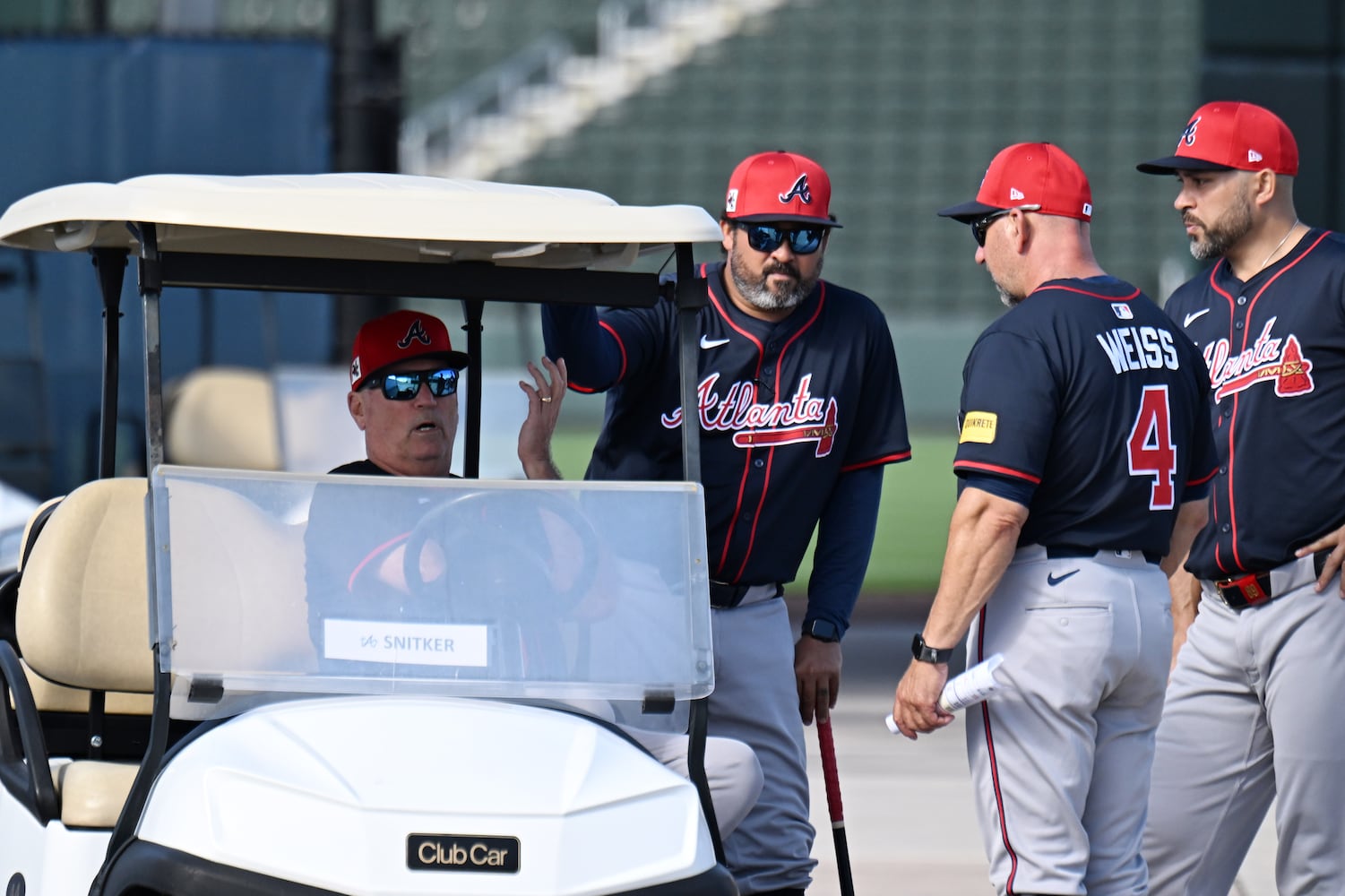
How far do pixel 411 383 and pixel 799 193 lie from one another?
34.1 inches

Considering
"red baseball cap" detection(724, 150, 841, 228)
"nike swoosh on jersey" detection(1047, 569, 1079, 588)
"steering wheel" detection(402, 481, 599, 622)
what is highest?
"red baseball cap" detection(724, 150, 841, 228)

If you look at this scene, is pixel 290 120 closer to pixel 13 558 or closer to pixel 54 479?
pixel 54 479

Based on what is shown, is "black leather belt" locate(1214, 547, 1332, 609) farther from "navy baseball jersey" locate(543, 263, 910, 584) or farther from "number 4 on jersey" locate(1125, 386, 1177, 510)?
"navy baseball jersey" locate(543, 263, 910, 584)

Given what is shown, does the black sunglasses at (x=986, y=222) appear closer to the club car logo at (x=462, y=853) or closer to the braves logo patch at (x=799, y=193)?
the braves logo patch at (x=799, y=193)

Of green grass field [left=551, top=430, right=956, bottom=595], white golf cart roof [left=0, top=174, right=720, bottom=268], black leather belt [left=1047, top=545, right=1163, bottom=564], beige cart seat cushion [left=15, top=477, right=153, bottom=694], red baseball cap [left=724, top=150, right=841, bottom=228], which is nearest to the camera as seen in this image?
white golf cart roof [left=0, top=174, right=720, bottom=268]

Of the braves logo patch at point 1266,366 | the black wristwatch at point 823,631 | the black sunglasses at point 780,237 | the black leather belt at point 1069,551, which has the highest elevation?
the black sunglasses at point 780,237

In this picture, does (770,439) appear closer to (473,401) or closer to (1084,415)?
(1084,415)

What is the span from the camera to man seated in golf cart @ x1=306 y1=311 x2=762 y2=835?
313 centimetres

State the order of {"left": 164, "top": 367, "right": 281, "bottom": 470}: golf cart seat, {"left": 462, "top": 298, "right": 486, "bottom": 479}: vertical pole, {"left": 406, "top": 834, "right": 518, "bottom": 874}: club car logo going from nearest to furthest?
1. {"left": 406, "top": 834, "right": 518, "bottom": 874}: club car logo
2. {"left": 462, "top": 298, "right": 486, "bottom": 479}: vertical pole
3. {"left": 164, "top": 367, "right": 281, "bottom": 470}: golf cart seat

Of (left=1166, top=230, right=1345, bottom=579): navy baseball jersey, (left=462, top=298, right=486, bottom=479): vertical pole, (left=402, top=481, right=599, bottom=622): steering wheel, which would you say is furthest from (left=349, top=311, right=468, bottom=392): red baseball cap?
(left=1166, top=230, right=1345, bottom=579): navy baseball jersey

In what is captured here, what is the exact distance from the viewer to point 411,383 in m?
3.64

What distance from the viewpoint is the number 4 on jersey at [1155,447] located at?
3.60 metres

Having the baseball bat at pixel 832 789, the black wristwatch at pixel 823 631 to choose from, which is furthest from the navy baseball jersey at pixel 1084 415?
the baseball bat at pixel 832 789

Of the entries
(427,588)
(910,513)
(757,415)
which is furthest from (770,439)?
(910,513)
